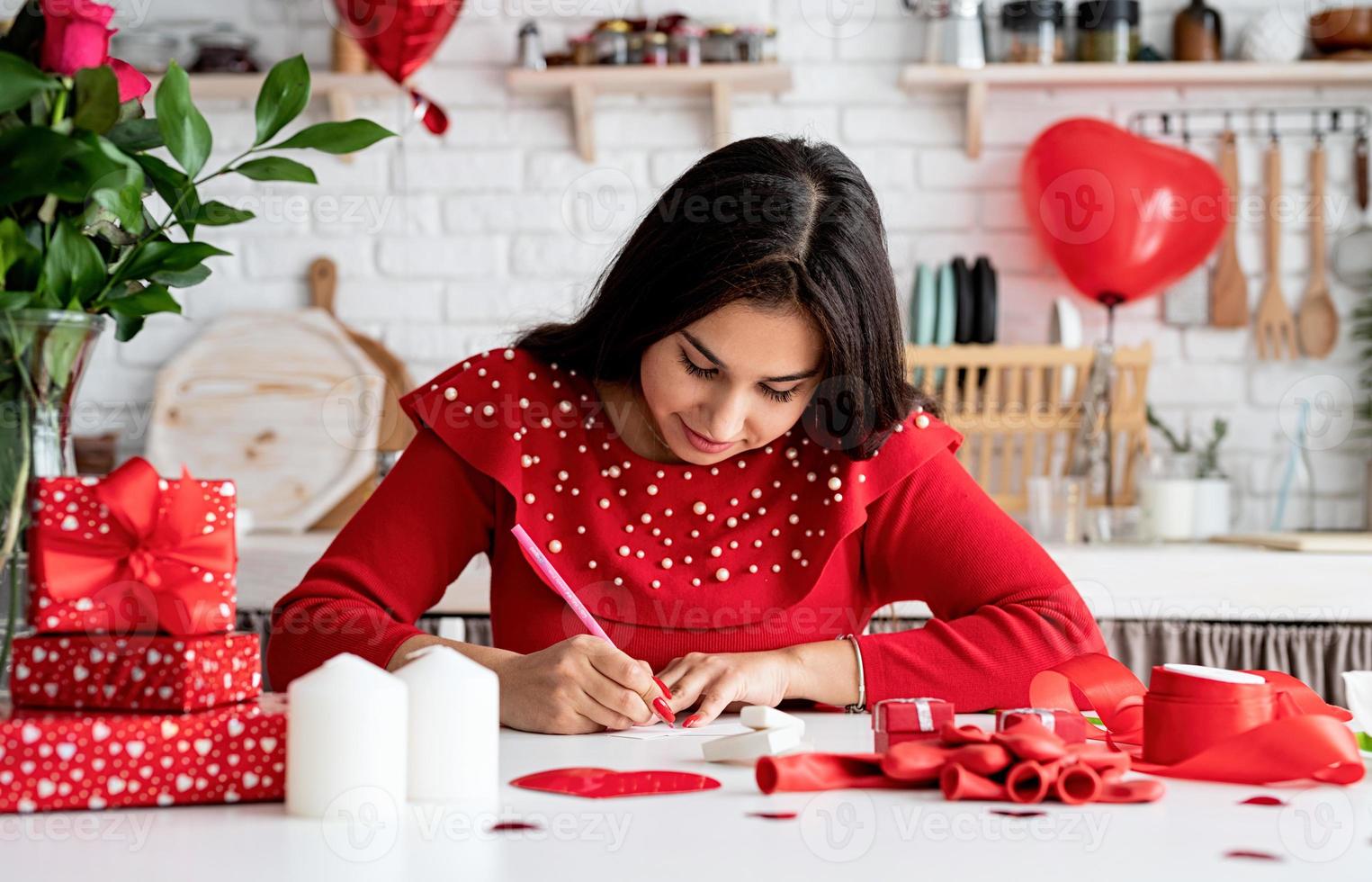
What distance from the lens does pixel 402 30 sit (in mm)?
2375

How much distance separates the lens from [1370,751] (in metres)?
1.01

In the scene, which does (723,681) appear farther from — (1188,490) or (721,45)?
(721,45)

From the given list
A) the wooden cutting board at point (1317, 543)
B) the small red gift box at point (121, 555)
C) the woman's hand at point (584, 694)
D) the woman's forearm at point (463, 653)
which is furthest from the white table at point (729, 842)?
the wooden cutting board at point (1317, 543)

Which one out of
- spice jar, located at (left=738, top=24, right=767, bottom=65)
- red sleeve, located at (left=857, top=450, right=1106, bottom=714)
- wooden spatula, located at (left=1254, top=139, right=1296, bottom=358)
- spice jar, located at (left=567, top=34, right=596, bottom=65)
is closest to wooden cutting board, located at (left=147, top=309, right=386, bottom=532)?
spice jar, located at (left=567, top=34, right=596, bottom=65)

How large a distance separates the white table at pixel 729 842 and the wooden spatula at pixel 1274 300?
2179 millimetres

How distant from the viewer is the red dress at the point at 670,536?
1.48 m

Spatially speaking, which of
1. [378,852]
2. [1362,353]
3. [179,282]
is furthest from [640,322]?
[1362,353]

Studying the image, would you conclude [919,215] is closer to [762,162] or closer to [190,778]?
[762,162]

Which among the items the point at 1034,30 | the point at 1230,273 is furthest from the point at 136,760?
the point at 1230,273

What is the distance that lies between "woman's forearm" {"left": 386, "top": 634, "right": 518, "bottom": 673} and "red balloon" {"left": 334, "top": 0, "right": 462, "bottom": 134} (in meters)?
1.32

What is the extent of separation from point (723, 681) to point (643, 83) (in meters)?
1.88

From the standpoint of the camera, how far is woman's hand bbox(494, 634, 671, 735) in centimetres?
112

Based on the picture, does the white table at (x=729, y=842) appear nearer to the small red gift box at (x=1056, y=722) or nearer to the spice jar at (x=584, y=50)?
the small red gift box at (x=1056, y=722)

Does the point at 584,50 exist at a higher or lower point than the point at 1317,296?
higher
